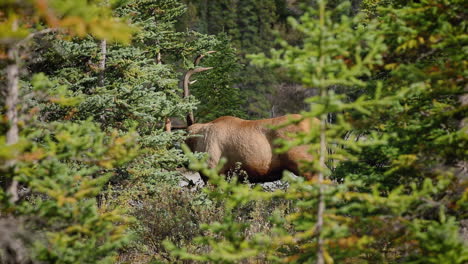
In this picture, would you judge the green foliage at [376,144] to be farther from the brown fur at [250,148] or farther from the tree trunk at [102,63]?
the tree trunk at [102,63]

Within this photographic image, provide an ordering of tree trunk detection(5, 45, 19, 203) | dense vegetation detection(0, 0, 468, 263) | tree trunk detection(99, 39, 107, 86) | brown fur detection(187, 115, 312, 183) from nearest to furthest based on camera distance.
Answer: dense vegetation detection(0, 0, 468, 263) < tree trunk detection(5, 45, 19, 203) < tree trunk detection(99, 39, 107, 86) < brown fur detection(187, 115, 312, 183)

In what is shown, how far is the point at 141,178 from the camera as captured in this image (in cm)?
793

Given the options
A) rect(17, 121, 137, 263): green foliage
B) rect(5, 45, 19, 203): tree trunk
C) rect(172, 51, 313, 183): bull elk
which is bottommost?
rect(172, 51, 313, 183): bull elk

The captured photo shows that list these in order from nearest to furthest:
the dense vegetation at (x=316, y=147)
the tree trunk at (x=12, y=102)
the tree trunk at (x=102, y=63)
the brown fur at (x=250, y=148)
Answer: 1. the dense vegetation at (x=316, y=147)
2. the tree trunk at (x=12, y=102)
3. the tree trunk at (x=102, y=63)
4. the brown fur at (x=250, y=148)

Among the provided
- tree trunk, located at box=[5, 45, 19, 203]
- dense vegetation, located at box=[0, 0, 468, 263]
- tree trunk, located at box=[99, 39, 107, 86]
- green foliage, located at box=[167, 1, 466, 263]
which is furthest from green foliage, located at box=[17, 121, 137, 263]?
tree trunk, located at box=[99, 39, 107, 86]

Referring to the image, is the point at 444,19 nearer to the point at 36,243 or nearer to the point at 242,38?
the point at 36,243

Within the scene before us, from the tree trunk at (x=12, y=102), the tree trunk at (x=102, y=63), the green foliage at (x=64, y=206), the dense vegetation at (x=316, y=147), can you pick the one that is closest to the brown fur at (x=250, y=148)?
the tree trunk at (x=102, y=63)

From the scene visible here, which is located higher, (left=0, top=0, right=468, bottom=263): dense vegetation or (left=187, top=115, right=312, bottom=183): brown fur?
(left=0, top=0, right=468, bottom=263): dense vegetation

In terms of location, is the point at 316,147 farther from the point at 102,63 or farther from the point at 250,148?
the point at 250,148

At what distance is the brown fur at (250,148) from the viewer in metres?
9.34

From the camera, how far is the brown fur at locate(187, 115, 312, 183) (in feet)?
30.7

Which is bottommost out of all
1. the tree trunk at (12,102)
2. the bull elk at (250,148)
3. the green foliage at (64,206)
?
the bull elk at (250,148)

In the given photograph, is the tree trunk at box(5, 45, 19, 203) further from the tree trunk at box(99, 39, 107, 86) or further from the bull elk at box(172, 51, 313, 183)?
the bull elk at box(172, 51, 313, 183)

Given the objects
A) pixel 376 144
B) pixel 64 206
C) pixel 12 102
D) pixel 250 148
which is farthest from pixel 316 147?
pixel 250 148
